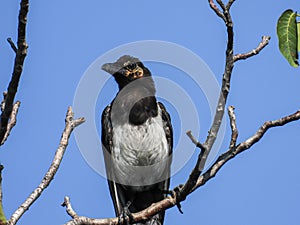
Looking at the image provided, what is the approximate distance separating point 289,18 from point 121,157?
164 inches

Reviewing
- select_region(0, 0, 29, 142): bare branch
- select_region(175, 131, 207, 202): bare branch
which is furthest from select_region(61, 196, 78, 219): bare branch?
select_region(0, 0, 29, 142): bare branch

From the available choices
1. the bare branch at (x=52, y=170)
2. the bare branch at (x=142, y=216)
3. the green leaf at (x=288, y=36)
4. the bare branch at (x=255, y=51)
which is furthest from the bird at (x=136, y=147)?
the green leaf at (x=288, y=36)

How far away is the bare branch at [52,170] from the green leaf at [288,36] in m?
2.16

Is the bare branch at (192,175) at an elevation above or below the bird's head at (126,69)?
below

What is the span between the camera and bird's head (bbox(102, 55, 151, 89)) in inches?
342

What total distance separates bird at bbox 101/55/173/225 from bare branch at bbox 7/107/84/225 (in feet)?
8.15

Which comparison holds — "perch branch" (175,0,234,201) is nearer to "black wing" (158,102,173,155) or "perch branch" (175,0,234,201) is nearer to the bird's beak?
"black wing" (158,102,173,155)

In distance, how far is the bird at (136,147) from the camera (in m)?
7.91

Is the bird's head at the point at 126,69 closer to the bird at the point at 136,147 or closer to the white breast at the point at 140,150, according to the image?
the bird at the point at 136,147

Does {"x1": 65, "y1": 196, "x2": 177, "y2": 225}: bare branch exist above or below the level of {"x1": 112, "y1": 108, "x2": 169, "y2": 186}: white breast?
below

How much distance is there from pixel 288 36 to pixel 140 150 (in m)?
4.03

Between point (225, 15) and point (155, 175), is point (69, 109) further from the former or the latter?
point (155, 175)

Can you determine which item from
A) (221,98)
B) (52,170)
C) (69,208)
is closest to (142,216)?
(69,208)

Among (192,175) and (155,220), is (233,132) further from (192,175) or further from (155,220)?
(155,220)
